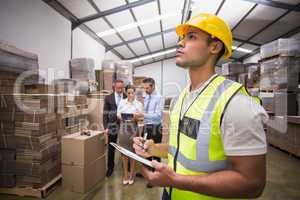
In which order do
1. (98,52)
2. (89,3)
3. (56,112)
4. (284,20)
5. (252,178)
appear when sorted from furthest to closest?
(98,52), (284,20), (89,3), (56,112), (252,178)

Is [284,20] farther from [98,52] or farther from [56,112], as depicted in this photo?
[56,112]

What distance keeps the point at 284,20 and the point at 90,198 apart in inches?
270

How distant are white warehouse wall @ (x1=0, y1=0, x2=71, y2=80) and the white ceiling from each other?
1.57ft

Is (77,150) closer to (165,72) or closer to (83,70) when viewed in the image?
(83,70)

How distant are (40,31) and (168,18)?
4025 mm

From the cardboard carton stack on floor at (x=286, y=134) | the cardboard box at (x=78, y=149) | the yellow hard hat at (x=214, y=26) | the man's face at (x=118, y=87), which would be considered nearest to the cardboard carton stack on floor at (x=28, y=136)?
the cardboard box at (x=78, y=149)

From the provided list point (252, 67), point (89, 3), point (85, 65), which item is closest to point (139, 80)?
point (85, 65)

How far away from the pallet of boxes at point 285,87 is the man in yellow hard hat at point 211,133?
178 inches

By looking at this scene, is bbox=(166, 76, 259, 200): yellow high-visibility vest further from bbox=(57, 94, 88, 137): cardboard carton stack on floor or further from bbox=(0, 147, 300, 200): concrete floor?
bbox=(57, 94, 88, 137): cardboard carton stack on floor

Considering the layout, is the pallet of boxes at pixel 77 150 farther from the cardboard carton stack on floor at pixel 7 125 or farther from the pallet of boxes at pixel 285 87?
the pallet of boxes at pixel 285 87

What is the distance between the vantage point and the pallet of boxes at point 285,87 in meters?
4.79

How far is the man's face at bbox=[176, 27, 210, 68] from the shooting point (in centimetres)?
104

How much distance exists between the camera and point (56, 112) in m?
3.17

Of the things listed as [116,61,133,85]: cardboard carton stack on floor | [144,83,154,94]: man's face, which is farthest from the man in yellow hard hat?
[116,61,133,85]: cardboard carton stack on floor
